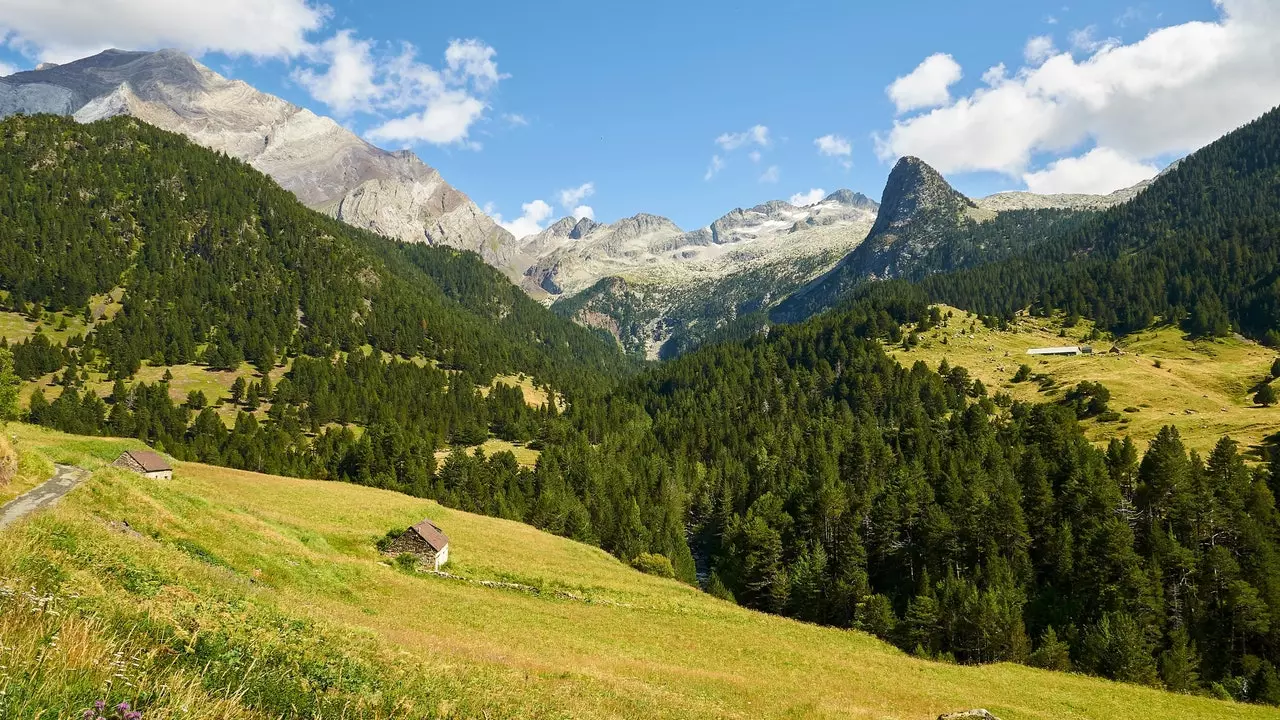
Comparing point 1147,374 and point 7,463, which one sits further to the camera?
point 1147,374

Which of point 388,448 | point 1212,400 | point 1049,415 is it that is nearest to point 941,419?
point 1049,415

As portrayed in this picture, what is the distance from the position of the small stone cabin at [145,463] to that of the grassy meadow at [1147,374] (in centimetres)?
13593

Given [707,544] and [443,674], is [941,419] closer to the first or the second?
[707,544]

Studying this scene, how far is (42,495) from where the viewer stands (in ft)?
82.6

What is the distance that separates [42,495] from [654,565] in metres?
62.1

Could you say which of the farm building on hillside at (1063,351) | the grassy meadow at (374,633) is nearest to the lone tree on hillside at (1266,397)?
the farm building on hillside at (1063,351)

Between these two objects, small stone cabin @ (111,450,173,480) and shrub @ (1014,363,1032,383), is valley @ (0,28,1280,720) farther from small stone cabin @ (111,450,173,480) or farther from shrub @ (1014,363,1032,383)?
small stone cabin @ (111,450,173,480)

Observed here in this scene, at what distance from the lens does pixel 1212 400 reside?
129750 millimetres

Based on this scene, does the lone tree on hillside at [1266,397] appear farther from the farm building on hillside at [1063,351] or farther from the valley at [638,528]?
the farm building on hillside at [1063,351]

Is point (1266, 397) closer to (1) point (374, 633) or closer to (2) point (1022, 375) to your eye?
(2) point (1022, 375)

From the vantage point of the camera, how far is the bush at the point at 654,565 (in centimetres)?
7738

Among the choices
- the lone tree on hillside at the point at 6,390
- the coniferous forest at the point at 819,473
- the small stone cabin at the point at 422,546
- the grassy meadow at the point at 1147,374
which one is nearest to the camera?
the small stone cabin at the point at 422,546

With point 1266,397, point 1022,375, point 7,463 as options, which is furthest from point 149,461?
point 1266,397

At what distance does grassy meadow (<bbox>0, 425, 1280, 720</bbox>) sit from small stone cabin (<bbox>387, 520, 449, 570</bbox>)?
1.75 meters
